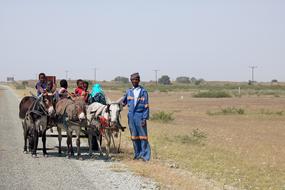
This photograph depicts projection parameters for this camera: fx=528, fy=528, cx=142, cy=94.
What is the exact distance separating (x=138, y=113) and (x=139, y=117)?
0.11m

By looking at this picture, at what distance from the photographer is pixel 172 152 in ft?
60.5

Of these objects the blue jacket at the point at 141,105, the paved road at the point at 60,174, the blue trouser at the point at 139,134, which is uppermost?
the blue jacket at the point at 141,105

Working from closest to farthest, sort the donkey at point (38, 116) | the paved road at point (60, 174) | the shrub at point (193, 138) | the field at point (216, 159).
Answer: the paved road at point (60, 174), the field at point (216, 159), the donkey at point (38, 116), the shrub at point (193, 138)

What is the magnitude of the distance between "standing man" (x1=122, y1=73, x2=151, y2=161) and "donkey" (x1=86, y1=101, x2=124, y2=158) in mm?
381

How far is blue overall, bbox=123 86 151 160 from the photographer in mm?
14305

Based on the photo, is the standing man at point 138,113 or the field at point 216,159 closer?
the field at point 216,159

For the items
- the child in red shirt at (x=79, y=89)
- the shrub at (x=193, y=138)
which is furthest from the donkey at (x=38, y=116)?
the shrub at (x=193, y=138)

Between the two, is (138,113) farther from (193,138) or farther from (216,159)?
(193,138)

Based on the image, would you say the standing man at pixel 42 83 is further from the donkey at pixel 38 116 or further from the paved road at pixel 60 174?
the paved road at pixel 60 174

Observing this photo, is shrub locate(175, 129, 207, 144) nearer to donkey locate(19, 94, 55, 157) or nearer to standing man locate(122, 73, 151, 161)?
standing man locate(122, 73, 151, 161)

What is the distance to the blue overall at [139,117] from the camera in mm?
14305

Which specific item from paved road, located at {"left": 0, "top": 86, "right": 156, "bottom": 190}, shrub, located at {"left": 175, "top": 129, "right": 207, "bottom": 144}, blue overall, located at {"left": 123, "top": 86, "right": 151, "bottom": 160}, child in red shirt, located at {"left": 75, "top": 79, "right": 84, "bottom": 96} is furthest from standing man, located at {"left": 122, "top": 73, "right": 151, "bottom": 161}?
shrub, located at {"left": 175, "top": 129, "right": 207, "bottom": 144}

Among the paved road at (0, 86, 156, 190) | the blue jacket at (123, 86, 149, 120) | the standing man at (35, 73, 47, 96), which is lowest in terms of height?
the paved road at (0, 86, 156, 190)

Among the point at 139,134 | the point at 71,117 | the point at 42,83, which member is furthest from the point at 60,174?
the point at 42,83
